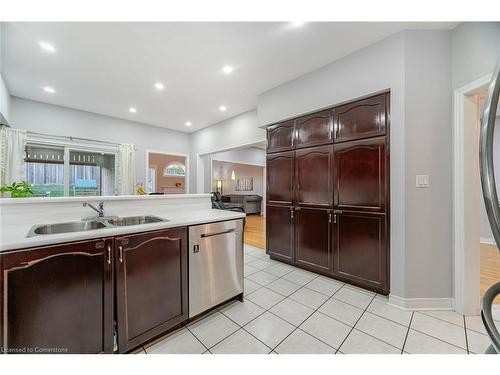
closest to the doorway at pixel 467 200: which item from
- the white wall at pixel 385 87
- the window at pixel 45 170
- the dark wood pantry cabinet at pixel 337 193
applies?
the white wall at pixel 385 87

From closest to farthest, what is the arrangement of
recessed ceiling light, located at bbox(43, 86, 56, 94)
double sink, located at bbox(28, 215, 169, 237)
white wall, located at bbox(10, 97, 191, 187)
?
double sink, located at bbox(28, 215, 169, 237) → recessed ceiling light, located at bbox(43, 86, 56, 94) → white wall, located at bbox(10, 97, 191, 187)

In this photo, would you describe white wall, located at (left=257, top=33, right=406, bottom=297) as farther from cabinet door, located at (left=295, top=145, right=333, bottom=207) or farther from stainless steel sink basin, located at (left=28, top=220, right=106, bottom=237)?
stainless steel sink basin, located at (left=28, top=220, right=106, bottom=237)

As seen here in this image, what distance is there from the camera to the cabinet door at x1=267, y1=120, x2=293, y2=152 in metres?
2.96

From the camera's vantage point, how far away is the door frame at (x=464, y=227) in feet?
5.84

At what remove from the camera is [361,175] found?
87.4 inches

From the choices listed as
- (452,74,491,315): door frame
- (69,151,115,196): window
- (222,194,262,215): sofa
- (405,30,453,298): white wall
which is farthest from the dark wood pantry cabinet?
(222,194,262,215): sofa

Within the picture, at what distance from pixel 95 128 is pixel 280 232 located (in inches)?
179

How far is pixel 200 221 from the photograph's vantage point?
5.60 feet

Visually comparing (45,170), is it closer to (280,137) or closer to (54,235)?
(54,235)

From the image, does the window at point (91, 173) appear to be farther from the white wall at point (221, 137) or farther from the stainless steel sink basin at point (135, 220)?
the stainless steel sink basin at point (135, 220)
